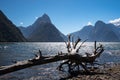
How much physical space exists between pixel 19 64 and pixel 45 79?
21.8 ft

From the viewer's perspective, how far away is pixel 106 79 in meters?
19.5

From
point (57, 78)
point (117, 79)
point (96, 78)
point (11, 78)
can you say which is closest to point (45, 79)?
point (57, 78)

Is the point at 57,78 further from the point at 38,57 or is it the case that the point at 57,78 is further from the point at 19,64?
the point at 19,64

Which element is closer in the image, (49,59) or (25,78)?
(49,59)

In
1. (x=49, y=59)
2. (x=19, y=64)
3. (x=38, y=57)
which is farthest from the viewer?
(x=49, y=59)

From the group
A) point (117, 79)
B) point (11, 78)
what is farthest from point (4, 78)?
point (117, 79)

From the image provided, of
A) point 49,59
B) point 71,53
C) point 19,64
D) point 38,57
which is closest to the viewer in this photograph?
point 19,64

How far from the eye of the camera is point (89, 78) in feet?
66.5

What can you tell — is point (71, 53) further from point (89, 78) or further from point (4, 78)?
point (4, 78)

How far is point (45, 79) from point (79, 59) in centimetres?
451

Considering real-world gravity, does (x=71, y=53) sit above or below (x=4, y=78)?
above

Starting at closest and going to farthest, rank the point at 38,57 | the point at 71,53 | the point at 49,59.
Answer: the point at 38,57 < the point at 49,59 < the point at 71,53

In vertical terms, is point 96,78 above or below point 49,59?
below

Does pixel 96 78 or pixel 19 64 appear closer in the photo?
pixel 19 64
